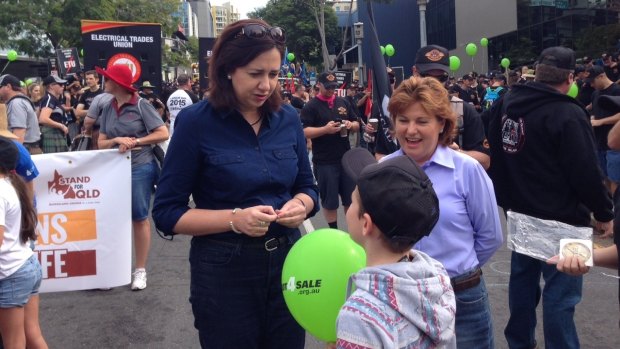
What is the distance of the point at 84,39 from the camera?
9.34m

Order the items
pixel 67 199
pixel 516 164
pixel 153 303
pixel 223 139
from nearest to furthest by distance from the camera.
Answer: pixel 223 139, pixel 516 164, pixel 67 199, pixel 153 303

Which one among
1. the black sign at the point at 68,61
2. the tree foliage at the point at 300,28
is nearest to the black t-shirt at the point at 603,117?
the black sign at the point at 68,61

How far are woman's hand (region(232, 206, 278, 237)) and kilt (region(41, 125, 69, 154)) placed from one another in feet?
27.4

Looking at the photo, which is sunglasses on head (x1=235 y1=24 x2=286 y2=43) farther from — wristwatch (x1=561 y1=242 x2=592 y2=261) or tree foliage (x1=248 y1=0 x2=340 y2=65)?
tree foliage (x1=248 y1=0 x2=340 y2=65)

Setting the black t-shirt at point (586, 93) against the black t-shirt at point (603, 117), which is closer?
the black t-shirt at point (603, 117)

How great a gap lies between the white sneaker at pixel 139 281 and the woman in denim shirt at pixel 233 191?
327 centimetres

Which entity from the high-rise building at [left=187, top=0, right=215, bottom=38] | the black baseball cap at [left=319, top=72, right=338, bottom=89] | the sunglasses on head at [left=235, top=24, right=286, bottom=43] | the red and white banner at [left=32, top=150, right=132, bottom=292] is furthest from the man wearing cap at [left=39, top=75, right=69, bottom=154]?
the high-rise building at [left=187, top=0, right=215, bottom=38]

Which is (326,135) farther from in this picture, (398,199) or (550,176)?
(398,199)

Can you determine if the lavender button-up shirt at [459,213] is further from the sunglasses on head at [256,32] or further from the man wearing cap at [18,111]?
the man wearing cap at [18,111]

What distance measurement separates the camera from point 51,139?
32.1 feet

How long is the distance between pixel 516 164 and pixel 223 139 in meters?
2.12

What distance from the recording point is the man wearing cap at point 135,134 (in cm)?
526

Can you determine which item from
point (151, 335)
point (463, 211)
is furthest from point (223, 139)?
point (151, 335)

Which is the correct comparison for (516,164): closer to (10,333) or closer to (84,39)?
(10,333)
